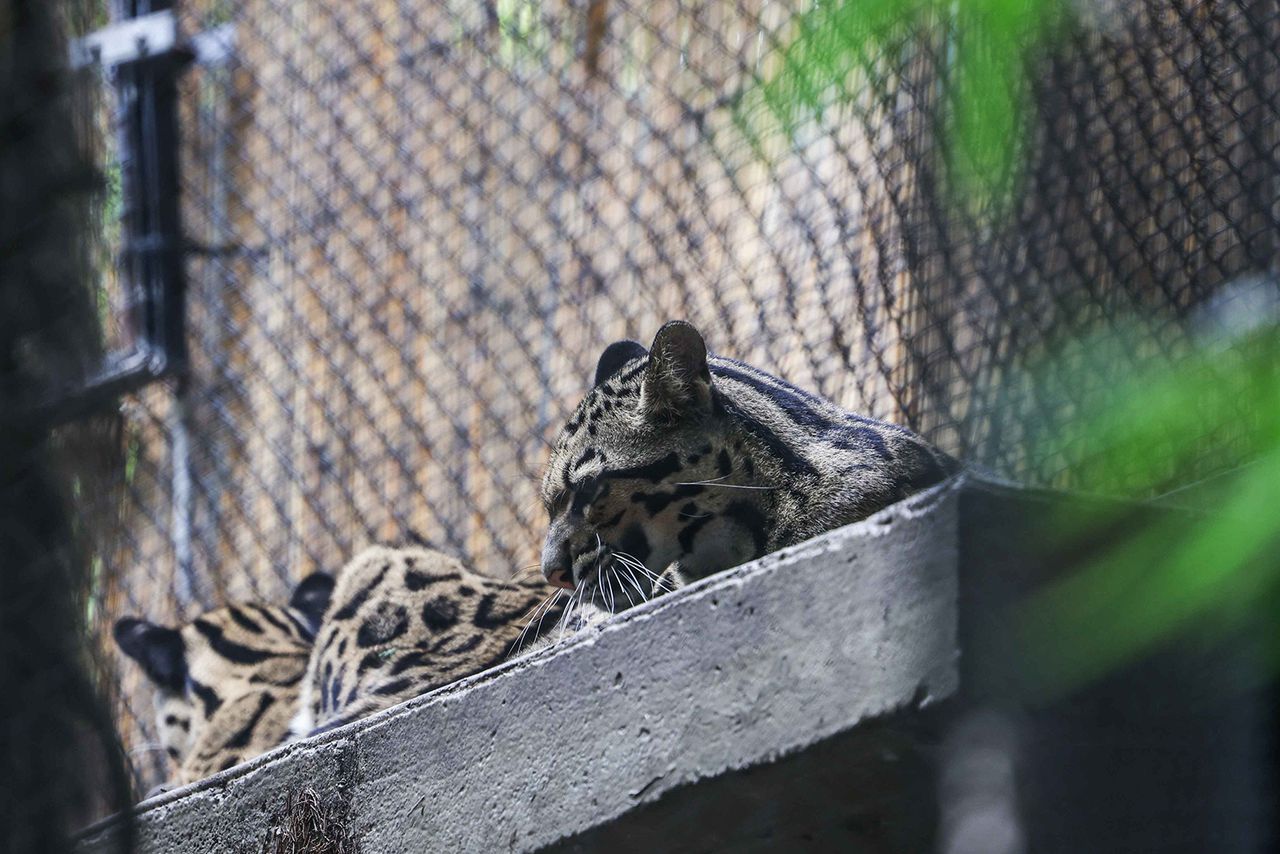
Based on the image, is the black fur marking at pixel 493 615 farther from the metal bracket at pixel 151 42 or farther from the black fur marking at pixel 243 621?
the metal bracket at pixel 151 42

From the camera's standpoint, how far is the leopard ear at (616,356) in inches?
122

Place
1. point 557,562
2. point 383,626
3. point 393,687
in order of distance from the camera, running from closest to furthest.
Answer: point 557,562 < point 393,687 < point 383,626

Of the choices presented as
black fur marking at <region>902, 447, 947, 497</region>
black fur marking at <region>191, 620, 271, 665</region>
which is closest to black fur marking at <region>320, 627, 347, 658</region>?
black fur marking at <region>191, 620, 271, 665</region>

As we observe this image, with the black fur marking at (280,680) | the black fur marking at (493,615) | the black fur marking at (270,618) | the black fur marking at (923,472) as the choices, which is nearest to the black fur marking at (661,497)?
the black fur marking at (923,472)

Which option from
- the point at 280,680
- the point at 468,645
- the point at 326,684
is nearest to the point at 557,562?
the point at 468,645

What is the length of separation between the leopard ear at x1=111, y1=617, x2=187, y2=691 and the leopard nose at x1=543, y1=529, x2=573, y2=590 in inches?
76.2

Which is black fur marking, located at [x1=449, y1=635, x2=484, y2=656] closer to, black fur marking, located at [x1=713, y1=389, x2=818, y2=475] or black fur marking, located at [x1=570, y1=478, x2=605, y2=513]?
black fur marking, located at [x1=570, y1=478, x2=605, y2=513]

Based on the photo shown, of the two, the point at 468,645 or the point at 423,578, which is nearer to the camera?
the point at 468,645

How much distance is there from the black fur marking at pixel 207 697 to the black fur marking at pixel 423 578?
0.94m

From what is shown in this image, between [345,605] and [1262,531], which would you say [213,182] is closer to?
[345,605]

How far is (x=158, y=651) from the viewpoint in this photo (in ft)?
14.1

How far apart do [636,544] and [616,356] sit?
56 centimetres

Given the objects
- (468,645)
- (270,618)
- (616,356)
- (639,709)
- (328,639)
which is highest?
(616,356)

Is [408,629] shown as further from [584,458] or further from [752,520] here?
[752,520]
